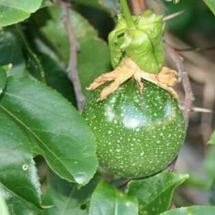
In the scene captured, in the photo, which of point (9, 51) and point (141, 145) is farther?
point (9, 51)

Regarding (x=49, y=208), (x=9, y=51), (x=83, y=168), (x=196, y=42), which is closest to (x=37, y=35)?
(x=9, y=51)

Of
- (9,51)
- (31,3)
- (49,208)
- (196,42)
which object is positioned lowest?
(196,42)

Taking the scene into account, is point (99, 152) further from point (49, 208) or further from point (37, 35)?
point (37, 35)

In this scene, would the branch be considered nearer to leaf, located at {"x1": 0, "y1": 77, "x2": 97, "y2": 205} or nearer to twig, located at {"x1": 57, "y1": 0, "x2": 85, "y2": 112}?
twig, located at {"x1": 57, "y1": 0, "x2": 85, "y2": 112}

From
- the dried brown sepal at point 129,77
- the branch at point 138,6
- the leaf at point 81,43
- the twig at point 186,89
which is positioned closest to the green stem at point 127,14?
the dried brown sepal at point 129,77

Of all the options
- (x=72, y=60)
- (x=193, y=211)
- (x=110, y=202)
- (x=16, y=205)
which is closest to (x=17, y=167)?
(x=16, y=205)

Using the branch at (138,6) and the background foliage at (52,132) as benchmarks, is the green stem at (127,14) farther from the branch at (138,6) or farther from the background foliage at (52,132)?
the branch at (138,6)
